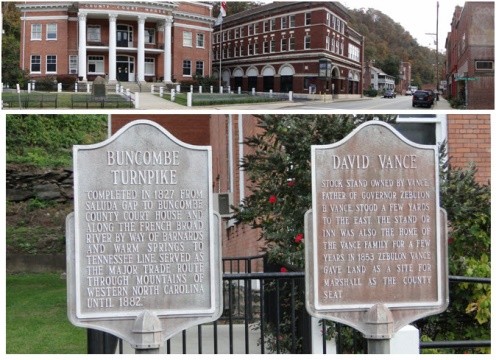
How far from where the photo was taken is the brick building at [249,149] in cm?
1159

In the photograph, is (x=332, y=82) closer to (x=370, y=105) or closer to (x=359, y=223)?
(x=370, y=105)

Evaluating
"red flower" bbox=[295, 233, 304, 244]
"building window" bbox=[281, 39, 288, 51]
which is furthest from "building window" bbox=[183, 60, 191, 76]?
"red flower" bbox=[295, 233, 304, 244]

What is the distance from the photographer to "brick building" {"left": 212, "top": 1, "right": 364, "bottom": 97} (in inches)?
503

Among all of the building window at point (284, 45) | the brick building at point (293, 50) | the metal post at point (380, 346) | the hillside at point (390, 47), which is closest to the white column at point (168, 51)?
the brick building at point (293, 50)

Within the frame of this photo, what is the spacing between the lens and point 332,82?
13273 mm

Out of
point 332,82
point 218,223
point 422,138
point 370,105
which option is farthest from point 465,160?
point 218,223

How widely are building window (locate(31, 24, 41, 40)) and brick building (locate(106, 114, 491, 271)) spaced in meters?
2.13

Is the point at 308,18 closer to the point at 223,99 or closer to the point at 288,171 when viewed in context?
the point at 223,99

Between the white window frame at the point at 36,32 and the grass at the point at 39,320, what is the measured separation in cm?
452

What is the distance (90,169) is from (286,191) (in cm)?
325

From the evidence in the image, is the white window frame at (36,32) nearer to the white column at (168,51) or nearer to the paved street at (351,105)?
the white column at (168,51)

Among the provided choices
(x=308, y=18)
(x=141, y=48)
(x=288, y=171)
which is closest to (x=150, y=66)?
(x=141, y=48)

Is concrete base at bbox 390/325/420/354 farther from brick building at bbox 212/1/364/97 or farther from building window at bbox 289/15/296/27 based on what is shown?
building window at bbox 289/15/296/27

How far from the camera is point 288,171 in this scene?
8.48 m
